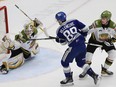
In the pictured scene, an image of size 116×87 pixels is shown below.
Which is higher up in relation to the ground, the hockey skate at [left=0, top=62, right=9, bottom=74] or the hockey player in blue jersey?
the hockey player in blue jersey

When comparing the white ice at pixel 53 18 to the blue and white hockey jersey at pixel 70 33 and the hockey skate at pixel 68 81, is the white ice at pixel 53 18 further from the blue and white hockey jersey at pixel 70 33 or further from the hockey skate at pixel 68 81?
the blue and white hockey jersey at pixel 70 33

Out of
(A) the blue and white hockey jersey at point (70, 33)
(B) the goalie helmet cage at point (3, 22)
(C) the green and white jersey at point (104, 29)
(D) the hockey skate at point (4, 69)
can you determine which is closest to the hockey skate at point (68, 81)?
(A) the blue and white hockey jersey at point (70, 33)

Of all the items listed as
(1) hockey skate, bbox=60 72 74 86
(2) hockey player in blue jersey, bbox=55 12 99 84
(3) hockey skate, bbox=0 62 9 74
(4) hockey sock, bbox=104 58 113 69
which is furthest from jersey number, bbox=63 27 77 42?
(3) hockey skate, bbox=0 62 9 74

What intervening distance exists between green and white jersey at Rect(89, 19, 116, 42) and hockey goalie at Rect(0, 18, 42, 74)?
0.70 m

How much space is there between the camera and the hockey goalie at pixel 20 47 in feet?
12.0

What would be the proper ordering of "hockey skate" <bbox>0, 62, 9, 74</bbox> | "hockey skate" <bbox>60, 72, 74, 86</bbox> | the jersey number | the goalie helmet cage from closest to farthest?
the jersey number
"hockey skate" <bbox>60, 72, 74, 86</bbox>
"hockey skate" <bbox>0, 62, 9, 74</bbox>
the goalie helmet cage

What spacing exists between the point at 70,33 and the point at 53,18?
6.95 feet

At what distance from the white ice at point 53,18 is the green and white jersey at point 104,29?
39 centimetres

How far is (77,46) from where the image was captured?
325 centimetres

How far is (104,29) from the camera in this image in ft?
11.0

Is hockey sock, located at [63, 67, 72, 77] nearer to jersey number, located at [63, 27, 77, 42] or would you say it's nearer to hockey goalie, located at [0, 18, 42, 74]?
jersey number, located at [63, 27, 77, 42]

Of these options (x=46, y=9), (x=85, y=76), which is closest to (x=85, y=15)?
(x=46, y=9)

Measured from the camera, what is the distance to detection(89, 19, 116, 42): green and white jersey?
335cm

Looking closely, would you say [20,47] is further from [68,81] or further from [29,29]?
[68,81]
